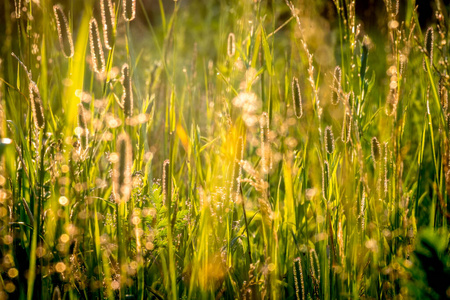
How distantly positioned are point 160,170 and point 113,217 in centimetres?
47

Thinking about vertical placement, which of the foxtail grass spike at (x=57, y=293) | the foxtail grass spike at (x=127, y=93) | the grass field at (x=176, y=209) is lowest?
the foxtail grass spike at (x=57, y=293)

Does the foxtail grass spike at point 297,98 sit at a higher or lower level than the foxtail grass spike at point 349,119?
higher

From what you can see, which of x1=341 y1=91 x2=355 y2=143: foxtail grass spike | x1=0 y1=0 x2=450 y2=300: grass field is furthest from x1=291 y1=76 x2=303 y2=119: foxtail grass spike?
x1=341 y1=91 x2=355 y2=143: foxtail grass spike

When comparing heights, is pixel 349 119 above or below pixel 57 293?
above

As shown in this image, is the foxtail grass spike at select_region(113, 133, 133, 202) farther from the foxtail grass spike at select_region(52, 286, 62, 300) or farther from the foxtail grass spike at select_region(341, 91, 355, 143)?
the foxtail grass spike at select_region(341, 91, 355, 143)

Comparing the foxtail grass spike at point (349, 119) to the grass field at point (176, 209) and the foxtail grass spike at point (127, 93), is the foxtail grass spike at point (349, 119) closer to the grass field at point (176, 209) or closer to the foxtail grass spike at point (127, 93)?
the grass field at point (176, 209)

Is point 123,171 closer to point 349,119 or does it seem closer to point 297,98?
point 297,98

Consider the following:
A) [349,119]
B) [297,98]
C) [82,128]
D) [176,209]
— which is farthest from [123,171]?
[349,119]

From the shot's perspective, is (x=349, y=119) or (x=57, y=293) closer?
(x=57, y=293)

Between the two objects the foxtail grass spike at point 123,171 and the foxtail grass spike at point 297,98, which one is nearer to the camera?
the foxtail grass spike at point 123,171

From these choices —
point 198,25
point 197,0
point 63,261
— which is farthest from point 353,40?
point 197,0

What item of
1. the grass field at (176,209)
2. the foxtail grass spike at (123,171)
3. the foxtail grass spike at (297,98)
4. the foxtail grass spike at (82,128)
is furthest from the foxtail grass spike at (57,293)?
the foxtail grass spike at (297,98)

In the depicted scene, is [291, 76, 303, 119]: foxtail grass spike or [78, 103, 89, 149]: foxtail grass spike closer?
[78, 103, 89, 149]: foxtail grass spike

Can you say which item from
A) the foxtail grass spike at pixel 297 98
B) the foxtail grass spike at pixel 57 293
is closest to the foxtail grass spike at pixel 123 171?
the foxtail grass spike at pixel 57 293
